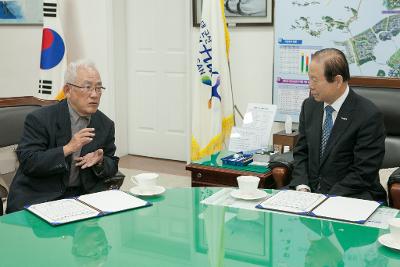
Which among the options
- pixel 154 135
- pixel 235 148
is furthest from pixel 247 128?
pixel 154 135

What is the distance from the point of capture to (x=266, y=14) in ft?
16.4

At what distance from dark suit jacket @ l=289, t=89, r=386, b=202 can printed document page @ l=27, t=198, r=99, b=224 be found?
1288 mm

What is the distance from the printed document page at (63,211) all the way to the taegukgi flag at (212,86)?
2.63 meters

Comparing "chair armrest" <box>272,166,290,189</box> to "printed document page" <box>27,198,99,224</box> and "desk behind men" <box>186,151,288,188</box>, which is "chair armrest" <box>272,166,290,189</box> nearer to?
"desk behind men" <box>186,151,288,188</box>

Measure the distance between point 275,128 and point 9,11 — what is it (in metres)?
3.62

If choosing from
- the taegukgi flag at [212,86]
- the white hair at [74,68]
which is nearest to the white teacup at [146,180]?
the white hair at [74,68]

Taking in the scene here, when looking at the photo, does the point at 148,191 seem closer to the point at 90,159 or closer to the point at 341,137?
the point at 90,159

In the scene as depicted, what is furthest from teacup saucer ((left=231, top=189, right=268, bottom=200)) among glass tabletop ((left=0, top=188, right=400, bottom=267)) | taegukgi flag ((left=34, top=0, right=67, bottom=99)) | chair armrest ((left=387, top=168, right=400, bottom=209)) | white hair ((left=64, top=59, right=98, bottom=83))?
taegukgi flag ((left=34, top=0, right=67, bottom=99))

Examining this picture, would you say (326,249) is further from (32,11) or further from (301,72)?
(32,11)

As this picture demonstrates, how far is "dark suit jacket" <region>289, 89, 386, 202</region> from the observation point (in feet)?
9.41

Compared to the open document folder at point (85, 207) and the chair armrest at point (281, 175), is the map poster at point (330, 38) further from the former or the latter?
the open document folder at point (85, 207)

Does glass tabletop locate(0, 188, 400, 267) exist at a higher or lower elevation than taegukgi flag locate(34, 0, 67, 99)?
lower

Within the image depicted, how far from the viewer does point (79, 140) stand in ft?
8.46

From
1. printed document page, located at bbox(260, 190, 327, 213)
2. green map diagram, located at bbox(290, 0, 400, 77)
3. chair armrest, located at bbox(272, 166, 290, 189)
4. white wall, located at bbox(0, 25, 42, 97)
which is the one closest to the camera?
printed document page, located at bbox(260, 190, 327, 213)
